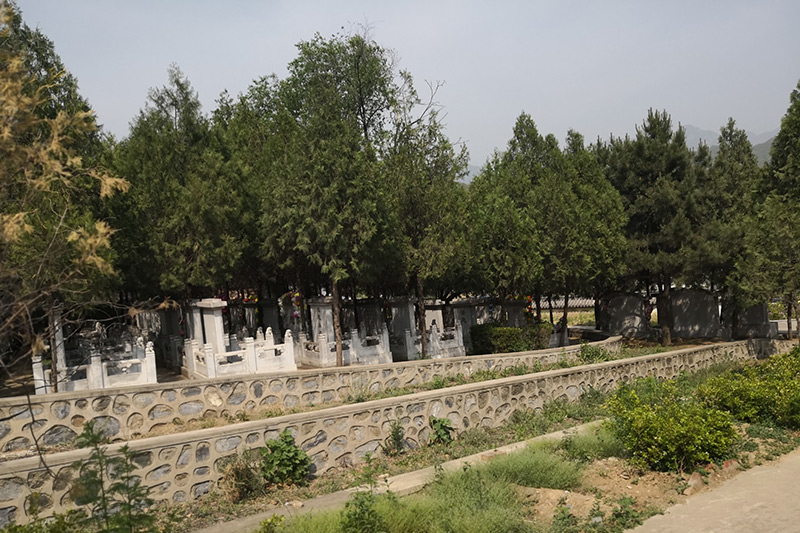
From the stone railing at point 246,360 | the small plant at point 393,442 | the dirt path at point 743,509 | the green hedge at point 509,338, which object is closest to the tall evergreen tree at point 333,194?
the stone railing at point 246,360

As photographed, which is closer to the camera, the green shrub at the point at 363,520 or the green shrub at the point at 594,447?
the green shrub at the point at 363,520

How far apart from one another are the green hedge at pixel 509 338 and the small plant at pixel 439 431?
38.4ft

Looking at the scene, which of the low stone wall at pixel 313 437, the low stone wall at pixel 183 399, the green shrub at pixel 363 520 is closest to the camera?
the green shrub at pixel 363 520

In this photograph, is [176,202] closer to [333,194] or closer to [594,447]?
[333,194]

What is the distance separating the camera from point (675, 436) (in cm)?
855

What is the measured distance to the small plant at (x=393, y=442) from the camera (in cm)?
1071

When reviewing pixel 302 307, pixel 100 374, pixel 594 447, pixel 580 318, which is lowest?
pixel 580 318

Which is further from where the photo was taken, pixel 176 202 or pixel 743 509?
pixel 176 202

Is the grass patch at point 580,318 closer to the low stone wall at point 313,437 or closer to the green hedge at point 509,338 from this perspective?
the green hedge at point 509,338

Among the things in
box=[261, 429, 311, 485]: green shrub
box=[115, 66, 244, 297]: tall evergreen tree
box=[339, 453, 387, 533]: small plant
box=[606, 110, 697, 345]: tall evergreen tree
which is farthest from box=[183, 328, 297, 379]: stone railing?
box=[606, 110, 697, 345]: tall evergreen tree

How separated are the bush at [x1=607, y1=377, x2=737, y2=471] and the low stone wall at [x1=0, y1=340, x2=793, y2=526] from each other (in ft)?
11.8

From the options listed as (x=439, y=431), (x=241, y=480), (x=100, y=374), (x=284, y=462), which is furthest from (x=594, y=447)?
(x=100, y=374)

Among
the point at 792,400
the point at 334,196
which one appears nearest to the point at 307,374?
the point at 334,196

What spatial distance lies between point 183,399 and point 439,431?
208 inches
